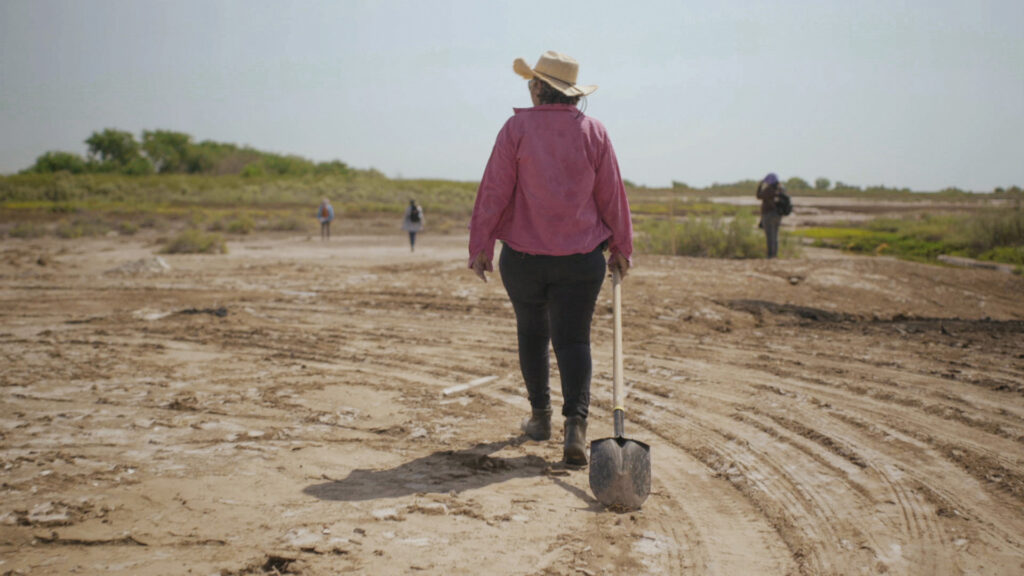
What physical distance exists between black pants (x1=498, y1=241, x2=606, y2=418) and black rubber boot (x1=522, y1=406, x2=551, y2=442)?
1.00 feet

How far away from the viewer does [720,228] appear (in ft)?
56.5

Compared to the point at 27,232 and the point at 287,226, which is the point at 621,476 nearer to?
the point at 27,232

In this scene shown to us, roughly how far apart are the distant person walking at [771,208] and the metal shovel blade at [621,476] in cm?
1310

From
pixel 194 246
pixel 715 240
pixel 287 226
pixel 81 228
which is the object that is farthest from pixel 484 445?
pixel 287 226

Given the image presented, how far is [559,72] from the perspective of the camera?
3.54m

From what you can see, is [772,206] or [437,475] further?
[772,206]

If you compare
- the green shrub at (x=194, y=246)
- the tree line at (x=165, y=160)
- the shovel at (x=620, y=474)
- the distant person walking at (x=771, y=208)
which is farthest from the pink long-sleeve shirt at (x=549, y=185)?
the tree line at (x=165, y=160)

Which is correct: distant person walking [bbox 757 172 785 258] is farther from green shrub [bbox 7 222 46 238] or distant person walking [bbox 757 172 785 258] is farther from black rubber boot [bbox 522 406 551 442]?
green shrub [bbox 7 222 46 238]

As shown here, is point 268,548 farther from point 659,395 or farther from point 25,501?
point 659,395

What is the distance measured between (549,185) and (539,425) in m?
1.36

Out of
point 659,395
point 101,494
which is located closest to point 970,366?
point 659,395

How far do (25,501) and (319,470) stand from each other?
120 cm


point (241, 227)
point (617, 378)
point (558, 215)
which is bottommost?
point (617, 378)

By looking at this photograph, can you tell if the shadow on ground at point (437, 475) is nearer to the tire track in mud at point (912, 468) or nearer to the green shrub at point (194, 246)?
the tire track in mud at point (912, 468)
